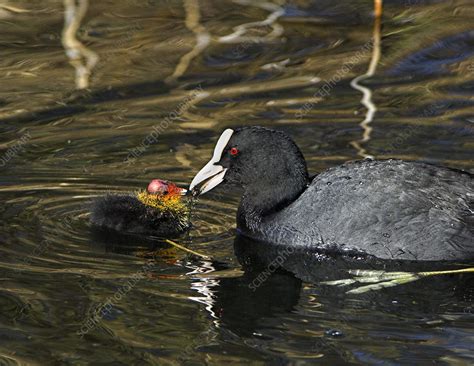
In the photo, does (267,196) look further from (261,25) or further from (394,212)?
(261,25)

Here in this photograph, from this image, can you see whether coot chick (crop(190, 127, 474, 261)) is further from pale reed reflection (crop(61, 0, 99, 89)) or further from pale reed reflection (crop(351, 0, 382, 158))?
pale reed reflection (crop(61, 0, 99, 89))

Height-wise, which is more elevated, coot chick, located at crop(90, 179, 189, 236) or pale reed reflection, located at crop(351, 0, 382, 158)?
pale reed reflection, located at crop(351, 0, 382, 158)

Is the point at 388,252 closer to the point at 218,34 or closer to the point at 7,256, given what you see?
the point at 7,256

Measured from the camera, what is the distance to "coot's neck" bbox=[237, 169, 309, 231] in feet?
23.6

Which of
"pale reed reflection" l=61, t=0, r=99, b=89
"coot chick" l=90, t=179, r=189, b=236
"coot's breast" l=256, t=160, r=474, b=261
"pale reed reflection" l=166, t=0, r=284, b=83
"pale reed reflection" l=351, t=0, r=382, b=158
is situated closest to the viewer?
"coot's breast" l=256, t=160, r=474, b=261

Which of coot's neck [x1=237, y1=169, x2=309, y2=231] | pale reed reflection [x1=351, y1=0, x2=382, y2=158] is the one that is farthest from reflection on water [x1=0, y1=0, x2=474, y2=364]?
coot's neck [x1=237, y1=169, x2=309, y2=231]

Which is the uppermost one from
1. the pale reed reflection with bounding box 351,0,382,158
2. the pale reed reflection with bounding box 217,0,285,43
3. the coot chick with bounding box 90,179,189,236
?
the pale reed reflection with bounding box 217,0,285,43

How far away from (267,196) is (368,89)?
2825 mm

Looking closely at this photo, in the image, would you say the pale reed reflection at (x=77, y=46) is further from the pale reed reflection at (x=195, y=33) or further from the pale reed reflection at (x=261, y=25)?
the pale reed reflection at (x=261, y=25)

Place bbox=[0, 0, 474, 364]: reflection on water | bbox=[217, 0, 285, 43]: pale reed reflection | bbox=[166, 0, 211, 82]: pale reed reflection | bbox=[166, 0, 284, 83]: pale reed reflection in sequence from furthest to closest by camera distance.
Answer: bbox=[217, 0, 285, 43]: pale reed reflection
bbox=[166, 0, 284, 83]: pale reed reflection
bbox=[166, 0, 211, 82]: pale reed reflection
bbox=[0, 0, 474, 364]: reflection on water

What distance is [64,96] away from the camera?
9742mm

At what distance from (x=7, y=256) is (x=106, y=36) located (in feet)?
16.0

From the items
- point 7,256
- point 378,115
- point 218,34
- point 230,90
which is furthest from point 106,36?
point 7,256

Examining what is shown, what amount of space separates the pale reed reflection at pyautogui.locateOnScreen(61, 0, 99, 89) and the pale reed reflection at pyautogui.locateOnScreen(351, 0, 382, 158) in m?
2.33
